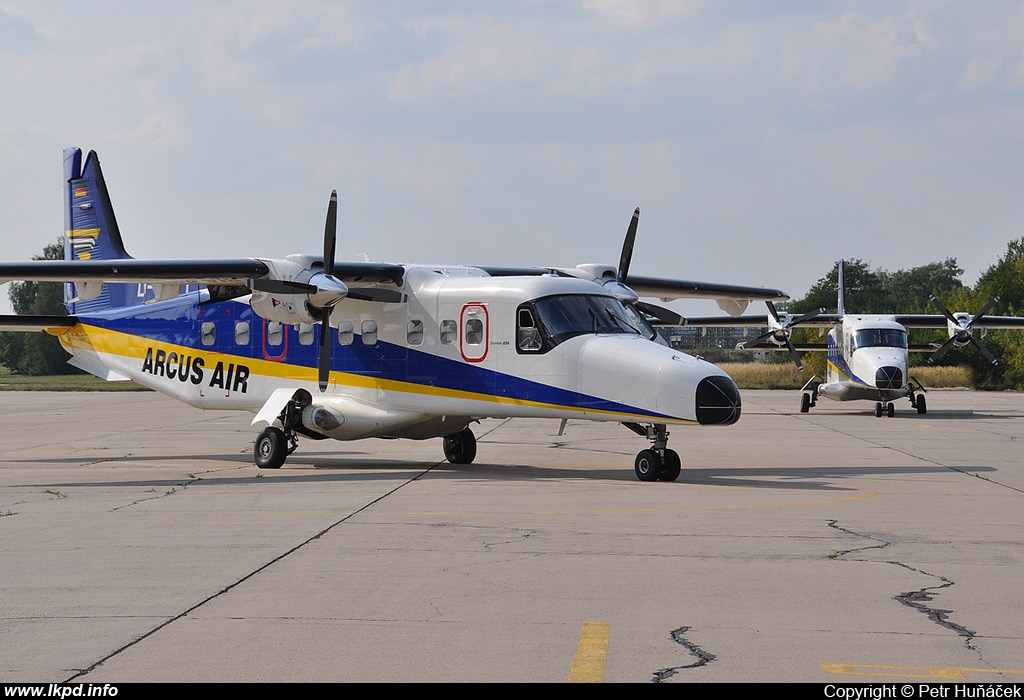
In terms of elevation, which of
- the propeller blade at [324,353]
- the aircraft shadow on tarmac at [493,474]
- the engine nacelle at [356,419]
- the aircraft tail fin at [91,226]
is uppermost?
the aircraft tail fin at [91,226]

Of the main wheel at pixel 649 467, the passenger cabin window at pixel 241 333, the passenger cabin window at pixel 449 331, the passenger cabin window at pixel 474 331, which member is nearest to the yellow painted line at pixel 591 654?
the main wheel at pixel 649 467

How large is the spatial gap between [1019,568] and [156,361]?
15268 mm

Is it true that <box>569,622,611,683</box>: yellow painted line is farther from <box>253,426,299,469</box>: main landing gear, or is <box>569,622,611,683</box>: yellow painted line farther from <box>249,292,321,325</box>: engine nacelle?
<box>253,426,299,469</box>: main landing gear

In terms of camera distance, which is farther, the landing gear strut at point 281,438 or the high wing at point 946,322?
the high wing at point 946,322

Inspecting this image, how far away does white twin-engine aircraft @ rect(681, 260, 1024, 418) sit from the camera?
33.7 meters

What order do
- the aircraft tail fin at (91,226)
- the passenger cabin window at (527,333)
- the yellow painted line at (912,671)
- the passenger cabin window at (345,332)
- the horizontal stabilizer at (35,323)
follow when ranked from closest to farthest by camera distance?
the yellow painted line at (912,671)
the passenger cabin window at (527,333)
the passenger cabin window at (345,332)
the horizontal stabilizer at (35,323)
the aircraft tail fin at (91,226)

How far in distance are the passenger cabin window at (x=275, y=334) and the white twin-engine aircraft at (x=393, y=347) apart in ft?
0.08

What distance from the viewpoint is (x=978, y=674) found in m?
5.11

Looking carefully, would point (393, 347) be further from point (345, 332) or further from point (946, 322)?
point (946, 322)

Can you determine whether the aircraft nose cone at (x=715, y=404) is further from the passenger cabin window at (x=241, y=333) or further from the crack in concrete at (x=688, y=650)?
the passenger cabin window at (x=241, y=333)

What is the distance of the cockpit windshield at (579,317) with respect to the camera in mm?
15039

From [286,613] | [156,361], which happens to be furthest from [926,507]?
[156,361]

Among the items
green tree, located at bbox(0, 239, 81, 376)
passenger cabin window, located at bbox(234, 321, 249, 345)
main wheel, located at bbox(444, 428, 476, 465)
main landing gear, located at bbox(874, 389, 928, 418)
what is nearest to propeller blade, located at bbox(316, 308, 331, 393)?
passenger cabin window, located at bbox(234, 321, 249, 345)
